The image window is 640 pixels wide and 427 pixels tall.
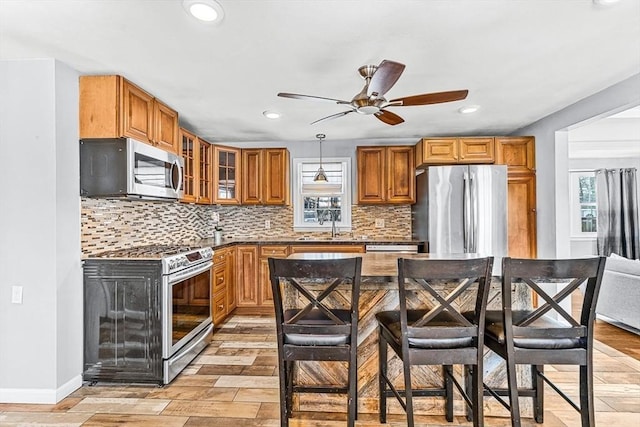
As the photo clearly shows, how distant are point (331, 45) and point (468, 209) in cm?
262

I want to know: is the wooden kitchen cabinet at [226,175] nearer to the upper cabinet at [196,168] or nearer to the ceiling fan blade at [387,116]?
the upper cabinet at [196,168]

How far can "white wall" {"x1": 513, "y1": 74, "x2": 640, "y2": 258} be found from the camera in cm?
340

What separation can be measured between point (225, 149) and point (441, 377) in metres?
3.71

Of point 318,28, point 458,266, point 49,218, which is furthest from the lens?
point 49,218

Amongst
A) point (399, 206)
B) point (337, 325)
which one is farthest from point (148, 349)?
point (399, 206)

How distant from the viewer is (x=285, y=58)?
8.13 ft

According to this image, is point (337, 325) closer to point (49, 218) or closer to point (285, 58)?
point (285, 58)

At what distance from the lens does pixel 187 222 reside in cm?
468

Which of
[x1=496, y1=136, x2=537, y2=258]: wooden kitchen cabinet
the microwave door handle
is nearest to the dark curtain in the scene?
[x1=496, y1=136, x2=537, y2=258]: wooden kitchen cabinet

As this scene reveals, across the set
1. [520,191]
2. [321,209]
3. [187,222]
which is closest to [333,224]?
[321,209]

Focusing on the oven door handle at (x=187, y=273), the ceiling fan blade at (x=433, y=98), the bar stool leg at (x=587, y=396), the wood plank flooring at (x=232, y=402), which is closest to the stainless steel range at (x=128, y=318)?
the oven door handle at (x=187, y=273)

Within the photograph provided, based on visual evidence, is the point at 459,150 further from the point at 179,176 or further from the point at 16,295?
→ the point at 16,295

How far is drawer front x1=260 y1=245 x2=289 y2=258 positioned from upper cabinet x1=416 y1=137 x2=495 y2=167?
2076 mm

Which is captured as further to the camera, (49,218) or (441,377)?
(49,218)
